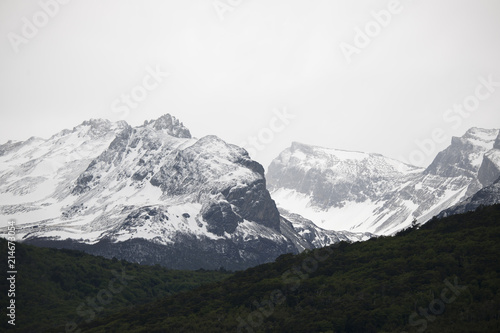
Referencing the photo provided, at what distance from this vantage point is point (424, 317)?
151875 mm

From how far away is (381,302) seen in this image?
165375 millimetres

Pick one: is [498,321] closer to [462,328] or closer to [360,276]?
[462,328]

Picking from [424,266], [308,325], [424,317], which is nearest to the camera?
[424,317]

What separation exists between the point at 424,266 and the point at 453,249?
1138 cm

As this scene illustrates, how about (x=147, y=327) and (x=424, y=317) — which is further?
(x=147, y=327)

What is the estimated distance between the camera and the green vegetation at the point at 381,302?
152 metres

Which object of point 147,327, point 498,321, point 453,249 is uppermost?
point 147,327

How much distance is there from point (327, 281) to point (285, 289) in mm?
11654

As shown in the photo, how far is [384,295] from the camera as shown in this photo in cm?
17025

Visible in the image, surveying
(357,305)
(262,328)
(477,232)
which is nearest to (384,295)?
(357,305)

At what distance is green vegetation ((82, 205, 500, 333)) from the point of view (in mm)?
151625

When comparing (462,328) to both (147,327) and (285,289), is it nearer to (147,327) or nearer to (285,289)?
(285,289)

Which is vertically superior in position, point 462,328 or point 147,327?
point 147,327

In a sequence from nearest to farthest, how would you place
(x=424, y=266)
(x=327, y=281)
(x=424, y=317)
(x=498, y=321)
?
(x=498, y=321) < (x=424, y=317) < (x=424, y=266) < (x=327, y=281)
